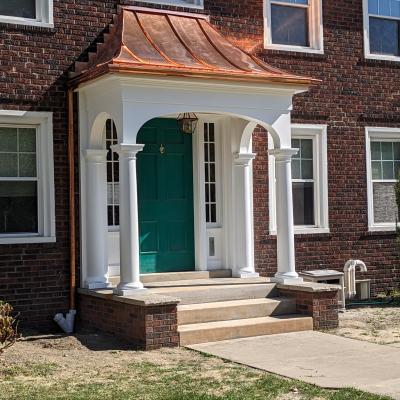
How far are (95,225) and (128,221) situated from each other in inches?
44.9

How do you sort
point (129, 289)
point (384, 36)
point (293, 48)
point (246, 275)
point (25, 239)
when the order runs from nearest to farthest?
point (129, 289), point (25, 239), point (246, 275), point (293, 48), point (384, 36)

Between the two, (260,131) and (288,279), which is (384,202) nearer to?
(260,131)

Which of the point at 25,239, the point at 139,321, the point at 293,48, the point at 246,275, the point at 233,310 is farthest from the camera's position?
the point at 293,48

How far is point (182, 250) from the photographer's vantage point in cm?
1177

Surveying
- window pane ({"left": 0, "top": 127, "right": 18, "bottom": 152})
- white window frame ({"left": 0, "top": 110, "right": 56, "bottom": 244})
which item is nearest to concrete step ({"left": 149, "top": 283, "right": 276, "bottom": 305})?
white window frame ({"left": 0, "top": 110, "right": 56, "bottom": 244})

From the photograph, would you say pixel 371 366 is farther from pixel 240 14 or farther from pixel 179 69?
pixel 240 14

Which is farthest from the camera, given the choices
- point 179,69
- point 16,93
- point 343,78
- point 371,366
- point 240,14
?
point 343,78

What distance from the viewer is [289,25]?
1295 centimetres

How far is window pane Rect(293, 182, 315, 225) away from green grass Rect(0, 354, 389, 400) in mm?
5053

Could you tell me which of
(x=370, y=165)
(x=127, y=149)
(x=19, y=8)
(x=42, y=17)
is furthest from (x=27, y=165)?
(x=370, y=165)

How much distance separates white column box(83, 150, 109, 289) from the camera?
10.7 meters

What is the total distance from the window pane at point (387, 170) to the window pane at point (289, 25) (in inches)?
104

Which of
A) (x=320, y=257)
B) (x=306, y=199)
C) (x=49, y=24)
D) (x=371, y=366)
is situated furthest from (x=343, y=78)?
(x=371, y=366)

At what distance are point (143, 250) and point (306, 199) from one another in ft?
10.6
